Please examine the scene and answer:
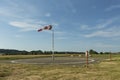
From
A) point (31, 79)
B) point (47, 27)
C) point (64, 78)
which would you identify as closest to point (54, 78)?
point (64, 78)

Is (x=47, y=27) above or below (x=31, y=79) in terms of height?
above

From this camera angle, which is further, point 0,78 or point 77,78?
point 0,78

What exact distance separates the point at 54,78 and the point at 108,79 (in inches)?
116

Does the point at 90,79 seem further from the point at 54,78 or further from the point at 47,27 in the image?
the point at 47,27

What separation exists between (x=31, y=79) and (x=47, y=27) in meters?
12.0

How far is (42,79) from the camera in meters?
11.6

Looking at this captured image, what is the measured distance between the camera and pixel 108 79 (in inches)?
434

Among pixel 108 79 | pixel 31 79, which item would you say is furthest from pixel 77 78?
pixel 31 79

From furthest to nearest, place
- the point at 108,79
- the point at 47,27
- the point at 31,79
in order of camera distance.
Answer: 1. the point at 47,27
2. the point at 31,79
3. the point at 108,79

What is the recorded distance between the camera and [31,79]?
11789mm

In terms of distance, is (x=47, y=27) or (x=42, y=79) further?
(x=47, y=27)

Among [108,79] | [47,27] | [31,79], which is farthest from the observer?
[47,27]

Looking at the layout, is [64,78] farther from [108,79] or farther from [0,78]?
[0,78]

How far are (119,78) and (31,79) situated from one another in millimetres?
4793
